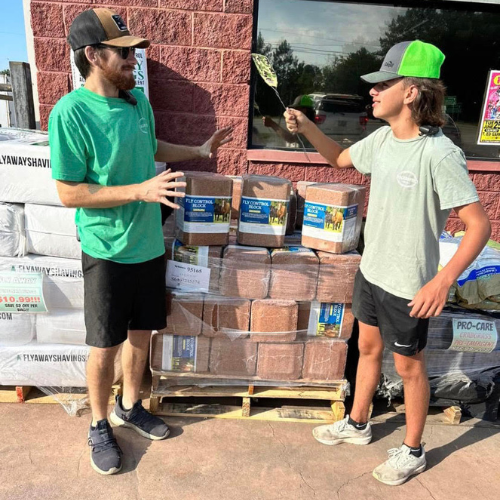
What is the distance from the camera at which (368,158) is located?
100 inches

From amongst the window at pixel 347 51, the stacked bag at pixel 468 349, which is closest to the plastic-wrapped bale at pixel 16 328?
the window at pixel 347 51

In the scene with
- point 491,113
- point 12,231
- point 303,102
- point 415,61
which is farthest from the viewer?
point 491,113

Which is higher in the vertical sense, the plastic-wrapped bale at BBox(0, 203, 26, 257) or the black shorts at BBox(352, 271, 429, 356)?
the plastic-wrapped bale at BBox(0, 203, 26, 257)

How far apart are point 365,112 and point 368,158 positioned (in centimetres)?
174

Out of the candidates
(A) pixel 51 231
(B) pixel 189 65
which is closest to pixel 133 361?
(A) pixel 51 231

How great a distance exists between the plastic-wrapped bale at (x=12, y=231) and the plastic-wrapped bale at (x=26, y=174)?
59mm

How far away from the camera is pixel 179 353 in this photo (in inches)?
115

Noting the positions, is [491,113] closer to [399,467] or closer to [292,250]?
[292,250]

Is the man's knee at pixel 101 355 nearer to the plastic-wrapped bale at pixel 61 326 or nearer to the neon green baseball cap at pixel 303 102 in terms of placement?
the plastic-wrapped bale at pixel 61 326

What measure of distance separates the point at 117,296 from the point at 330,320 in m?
1.34

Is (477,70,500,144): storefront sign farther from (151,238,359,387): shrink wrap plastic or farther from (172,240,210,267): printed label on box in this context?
(172,240,210,267): printed label on box

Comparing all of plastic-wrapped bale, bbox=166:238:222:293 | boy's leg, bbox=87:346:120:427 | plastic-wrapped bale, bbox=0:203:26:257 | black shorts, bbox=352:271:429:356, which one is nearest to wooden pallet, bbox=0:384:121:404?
boy's leg, bbox=87:346:120:427

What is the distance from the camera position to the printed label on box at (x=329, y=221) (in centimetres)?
271

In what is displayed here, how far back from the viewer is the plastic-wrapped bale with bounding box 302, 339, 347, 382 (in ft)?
9.70
